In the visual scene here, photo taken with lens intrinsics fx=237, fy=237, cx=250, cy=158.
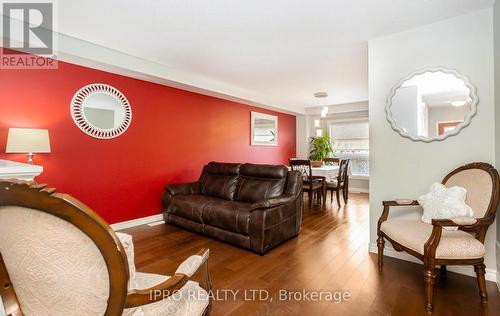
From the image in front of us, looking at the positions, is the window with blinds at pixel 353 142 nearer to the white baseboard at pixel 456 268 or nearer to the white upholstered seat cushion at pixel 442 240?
the white baseboard at pixel 456 268

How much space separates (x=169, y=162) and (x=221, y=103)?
1709mm

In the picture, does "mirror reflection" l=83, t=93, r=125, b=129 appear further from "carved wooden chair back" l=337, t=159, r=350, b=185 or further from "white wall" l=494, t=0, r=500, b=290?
"white wall" l=494, t=0, r=500, b=290

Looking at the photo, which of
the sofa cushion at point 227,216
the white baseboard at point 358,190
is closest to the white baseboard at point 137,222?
the sofa cushion at point 227,216

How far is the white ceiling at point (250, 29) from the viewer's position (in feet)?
6.91

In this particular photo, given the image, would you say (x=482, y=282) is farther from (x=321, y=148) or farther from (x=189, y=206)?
(x=321, y=148)

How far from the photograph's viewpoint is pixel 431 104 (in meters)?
2.36

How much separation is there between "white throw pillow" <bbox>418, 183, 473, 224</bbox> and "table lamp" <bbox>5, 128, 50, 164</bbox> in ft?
12.5

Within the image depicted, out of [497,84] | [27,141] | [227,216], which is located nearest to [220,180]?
[227,216]

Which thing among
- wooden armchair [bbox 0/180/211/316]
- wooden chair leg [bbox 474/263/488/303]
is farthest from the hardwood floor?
wooden armchair [bbox 0/180/211/316]

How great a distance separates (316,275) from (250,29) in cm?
254

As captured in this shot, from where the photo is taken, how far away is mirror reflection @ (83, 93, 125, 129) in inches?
124

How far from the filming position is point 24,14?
2279mm

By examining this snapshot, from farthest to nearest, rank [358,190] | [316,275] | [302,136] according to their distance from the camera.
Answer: [302,136] → [358,190] → [316,275]

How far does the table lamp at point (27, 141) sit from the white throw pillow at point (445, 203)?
3795 millimetres
